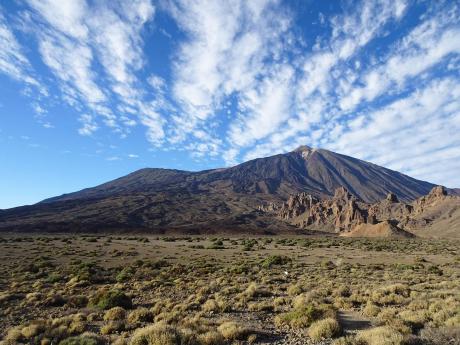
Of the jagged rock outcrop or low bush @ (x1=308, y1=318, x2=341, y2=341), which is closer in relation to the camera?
low bush @ (x1=308, y1=318, x2=341, y2=341)

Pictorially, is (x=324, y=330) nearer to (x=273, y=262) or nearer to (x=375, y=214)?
(x=273, y=262)

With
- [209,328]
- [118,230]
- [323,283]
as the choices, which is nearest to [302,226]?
[118,230]

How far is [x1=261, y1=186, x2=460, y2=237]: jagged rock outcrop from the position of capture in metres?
118

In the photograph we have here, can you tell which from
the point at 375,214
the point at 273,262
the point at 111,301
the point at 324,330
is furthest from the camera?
the point at 375,214

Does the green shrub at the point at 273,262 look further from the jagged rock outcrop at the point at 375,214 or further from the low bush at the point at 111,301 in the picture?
the jagged rock outcrop at the point at 375,214

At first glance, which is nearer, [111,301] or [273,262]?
[111,301]

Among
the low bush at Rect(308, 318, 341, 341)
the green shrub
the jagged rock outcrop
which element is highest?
the jagged rock outcrop

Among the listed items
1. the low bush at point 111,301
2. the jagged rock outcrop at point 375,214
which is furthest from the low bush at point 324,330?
the jagged rock outcrop at point 375,214

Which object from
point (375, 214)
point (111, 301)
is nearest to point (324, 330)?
point (111, 301)

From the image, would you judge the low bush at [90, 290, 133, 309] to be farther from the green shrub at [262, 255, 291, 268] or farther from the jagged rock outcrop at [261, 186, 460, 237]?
the jagged rock outcrop at [261, 186, 460, 237]

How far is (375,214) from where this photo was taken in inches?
6314

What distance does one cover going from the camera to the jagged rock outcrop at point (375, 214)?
4633 inches

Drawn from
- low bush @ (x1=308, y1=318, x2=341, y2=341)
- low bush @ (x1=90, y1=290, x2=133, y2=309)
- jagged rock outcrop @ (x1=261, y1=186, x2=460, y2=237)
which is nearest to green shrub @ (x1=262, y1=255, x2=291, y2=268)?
low bush @ (x1=90, y1=290, x2=133, y2=309)

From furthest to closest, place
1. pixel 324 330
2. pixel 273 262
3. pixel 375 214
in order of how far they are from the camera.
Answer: pixel 375 214, pixel 273 262, pixel 324 330
